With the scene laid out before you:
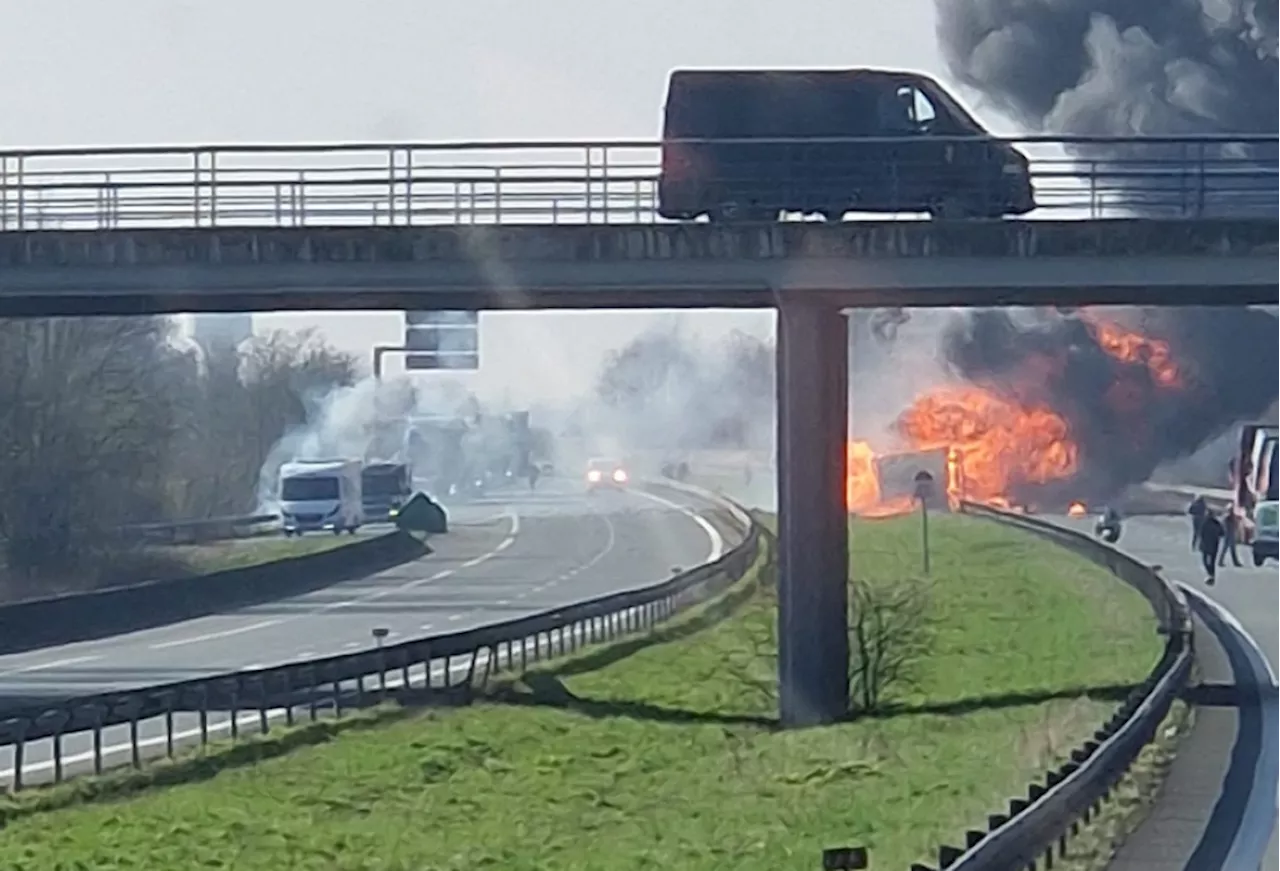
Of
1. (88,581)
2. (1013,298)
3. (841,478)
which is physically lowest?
(88,581)

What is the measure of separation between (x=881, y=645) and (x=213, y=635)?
16.0 meters

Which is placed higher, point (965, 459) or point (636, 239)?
point (636, 239)

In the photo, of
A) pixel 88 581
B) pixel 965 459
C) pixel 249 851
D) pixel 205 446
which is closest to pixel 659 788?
pixel 249 851

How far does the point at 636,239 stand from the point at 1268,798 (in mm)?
14394

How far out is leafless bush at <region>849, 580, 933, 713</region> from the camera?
33875mm

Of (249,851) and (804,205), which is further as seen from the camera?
(804,205)

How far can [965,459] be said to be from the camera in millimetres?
87062

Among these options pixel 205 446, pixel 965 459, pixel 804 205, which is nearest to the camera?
pixel 804 205

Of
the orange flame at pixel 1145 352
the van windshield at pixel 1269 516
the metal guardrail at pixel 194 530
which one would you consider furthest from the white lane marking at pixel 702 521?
the metal guardrail at pixel 194 530

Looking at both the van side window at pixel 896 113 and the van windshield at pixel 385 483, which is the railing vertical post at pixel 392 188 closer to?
the van side window at pixel 896 113

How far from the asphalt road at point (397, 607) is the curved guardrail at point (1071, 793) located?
32.5ft

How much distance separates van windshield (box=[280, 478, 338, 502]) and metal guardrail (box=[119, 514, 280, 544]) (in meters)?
1.54

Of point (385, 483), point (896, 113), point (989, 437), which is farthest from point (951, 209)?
point (385, 483)

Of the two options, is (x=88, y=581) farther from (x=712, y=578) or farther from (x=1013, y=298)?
(x=1013, y=298)
